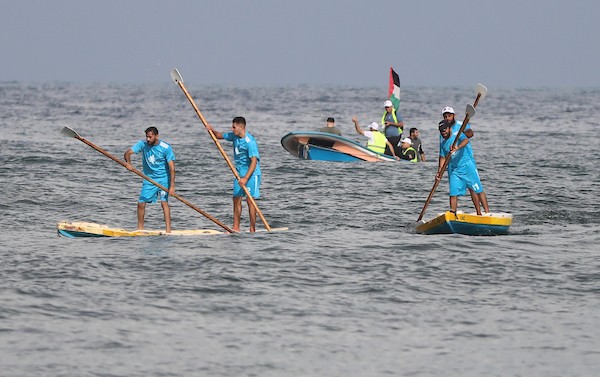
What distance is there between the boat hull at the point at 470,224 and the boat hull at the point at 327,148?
10865mm

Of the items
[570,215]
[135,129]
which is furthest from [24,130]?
[570,215]

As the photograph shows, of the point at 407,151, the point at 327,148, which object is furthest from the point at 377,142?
the point at 327,148

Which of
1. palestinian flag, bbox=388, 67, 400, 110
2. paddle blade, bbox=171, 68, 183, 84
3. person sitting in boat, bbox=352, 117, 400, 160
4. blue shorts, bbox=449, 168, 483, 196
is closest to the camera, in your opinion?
blue shorts, bbox=449, 168, 483, 196

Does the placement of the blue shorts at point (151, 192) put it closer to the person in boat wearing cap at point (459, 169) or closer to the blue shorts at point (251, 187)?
the blue shorts at point (251, 187)

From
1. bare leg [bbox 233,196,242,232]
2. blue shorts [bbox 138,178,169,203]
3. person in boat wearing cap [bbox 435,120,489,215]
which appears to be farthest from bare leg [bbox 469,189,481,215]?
blue shorts [bbox 138,178,169,203]

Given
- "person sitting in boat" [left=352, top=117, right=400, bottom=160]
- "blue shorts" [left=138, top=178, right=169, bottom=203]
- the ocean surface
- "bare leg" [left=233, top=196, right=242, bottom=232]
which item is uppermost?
"person sitting in boat" [left=352, top=117, right=400, bottom=160]

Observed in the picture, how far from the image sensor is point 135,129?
4659 centimetres

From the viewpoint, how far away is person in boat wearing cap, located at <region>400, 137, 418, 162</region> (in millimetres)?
26844

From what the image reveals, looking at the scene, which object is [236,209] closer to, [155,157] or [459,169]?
[155,157]

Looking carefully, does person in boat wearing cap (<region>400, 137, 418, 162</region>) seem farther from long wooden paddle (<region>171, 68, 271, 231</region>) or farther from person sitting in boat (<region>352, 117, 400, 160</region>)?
long wooden paddle (<region>171, 68, 271, 231</region>)

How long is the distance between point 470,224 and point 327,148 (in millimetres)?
11857

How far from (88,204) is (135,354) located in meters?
11.1

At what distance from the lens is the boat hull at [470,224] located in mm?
15633

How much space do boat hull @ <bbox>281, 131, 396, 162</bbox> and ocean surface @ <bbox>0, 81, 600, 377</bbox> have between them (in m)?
2.76
